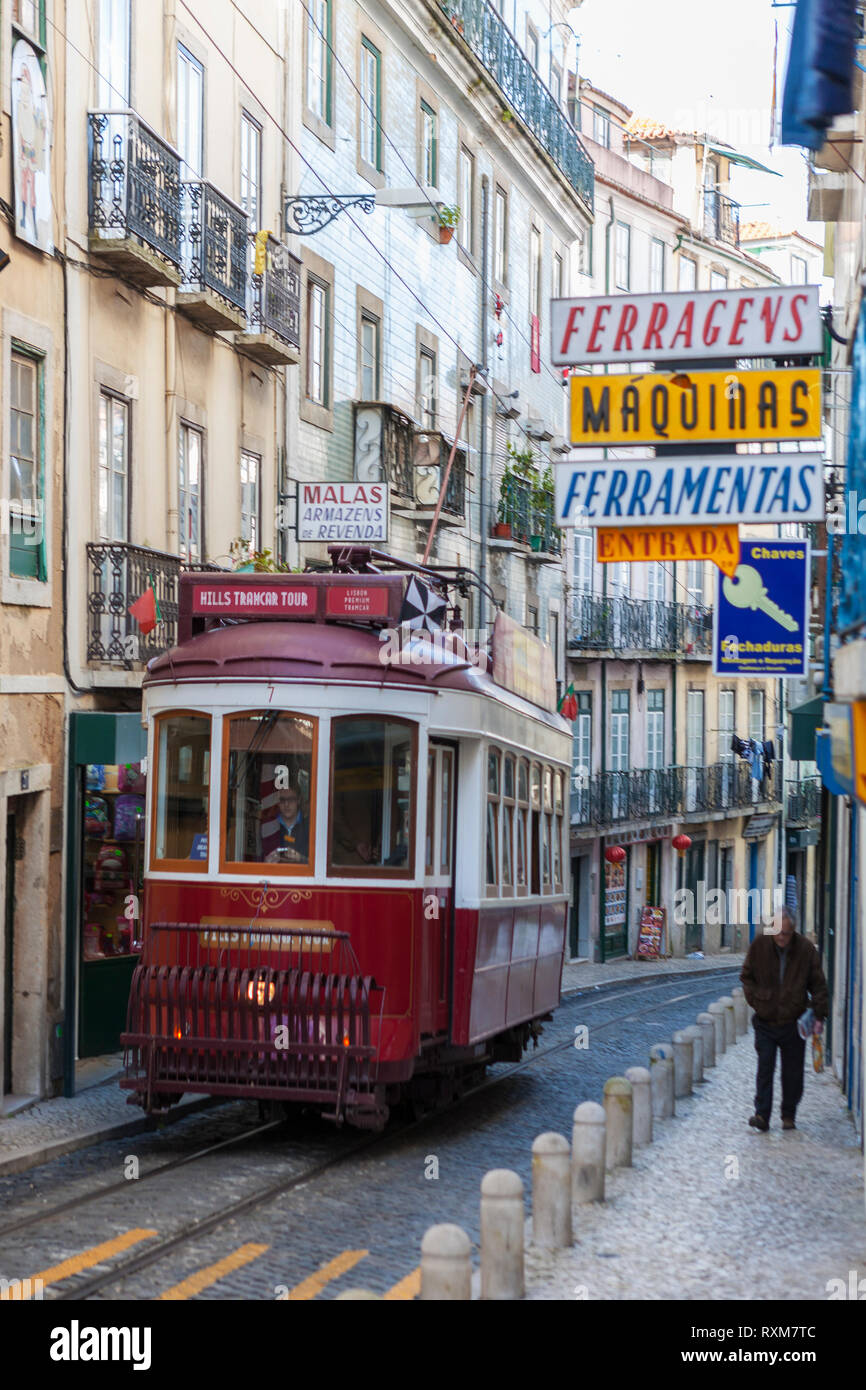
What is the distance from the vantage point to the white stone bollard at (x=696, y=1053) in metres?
16.2

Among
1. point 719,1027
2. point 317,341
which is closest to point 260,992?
point 719,1027

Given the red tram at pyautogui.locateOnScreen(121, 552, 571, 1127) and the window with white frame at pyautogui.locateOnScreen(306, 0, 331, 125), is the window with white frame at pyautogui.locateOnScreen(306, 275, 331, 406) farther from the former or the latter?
the red tram at pyautogui.locateOnScreen(121, 552, 571, 1127)

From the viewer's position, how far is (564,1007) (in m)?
26.5

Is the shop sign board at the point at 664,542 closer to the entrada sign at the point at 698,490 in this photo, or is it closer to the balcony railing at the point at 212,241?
the entrada sign at the point at 698,490

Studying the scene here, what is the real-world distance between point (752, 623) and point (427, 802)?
7.70ft

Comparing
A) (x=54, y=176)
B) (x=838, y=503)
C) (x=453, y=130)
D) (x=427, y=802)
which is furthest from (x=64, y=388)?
(x=453, y=130)

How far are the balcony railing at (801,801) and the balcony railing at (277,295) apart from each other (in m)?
33.1

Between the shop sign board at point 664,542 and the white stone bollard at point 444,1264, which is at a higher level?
the shop sign board at point 664,542

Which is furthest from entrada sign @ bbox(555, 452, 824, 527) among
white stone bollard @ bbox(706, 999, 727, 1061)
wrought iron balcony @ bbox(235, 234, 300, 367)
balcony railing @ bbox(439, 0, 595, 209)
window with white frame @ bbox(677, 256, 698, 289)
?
window with white frame @ bbox(677, 256, 698, 289)

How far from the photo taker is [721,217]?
164 ft

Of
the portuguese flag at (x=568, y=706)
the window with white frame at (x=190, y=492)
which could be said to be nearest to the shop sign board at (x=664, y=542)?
the window with white frame at (x=190, y=492)

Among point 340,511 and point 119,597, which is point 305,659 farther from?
point 340,511

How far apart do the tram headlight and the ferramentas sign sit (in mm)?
4283

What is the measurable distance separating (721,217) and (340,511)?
32.6m
